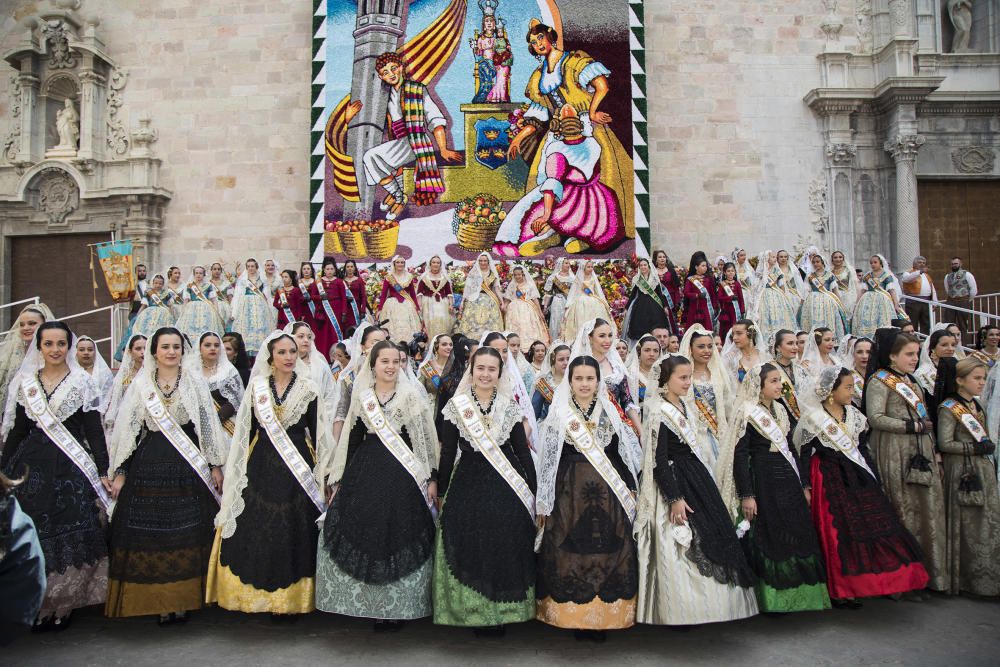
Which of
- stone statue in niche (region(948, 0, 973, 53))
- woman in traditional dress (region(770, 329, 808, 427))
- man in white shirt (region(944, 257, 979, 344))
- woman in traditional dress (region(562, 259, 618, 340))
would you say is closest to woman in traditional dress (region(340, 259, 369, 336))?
woman in traditional dress (region(562, 259, 618, 340))

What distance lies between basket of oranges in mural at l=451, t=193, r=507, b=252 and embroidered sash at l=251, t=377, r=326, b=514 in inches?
321

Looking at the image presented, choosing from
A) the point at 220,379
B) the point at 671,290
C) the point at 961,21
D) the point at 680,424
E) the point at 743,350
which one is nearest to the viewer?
the point at 680,424

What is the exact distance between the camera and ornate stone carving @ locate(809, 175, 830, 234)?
12.7 metres

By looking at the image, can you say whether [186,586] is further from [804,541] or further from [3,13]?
[3,13]

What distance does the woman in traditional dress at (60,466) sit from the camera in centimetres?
411

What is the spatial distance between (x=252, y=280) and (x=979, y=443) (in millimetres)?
8740

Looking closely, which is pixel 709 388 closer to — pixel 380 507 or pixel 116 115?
pixel 380 507

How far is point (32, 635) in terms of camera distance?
4113 mm

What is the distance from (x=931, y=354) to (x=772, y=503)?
2.93 meters

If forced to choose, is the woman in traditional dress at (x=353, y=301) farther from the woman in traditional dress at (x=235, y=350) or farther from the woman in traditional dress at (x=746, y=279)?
the woman in traditional dress at (x=746, y=279)

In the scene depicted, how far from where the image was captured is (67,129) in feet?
43.0

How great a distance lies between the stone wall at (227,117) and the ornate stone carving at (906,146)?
10.6 meters

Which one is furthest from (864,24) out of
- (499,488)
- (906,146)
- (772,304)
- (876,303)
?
(499,488)

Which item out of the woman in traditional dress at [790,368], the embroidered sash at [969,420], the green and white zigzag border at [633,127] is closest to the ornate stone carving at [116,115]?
the green and white zigzag border at [633,127]
